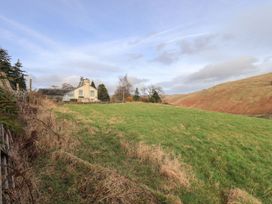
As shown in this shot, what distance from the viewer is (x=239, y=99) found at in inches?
2603

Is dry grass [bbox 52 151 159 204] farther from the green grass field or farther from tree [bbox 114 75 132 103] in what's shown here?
tree [bbox 114 75 132 103]

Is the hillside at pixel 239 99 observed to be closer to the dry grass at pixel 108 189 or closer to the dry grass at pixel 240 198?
the dry grass at pixel 240 198

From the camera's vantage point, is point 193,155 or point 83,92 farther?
point 83,92

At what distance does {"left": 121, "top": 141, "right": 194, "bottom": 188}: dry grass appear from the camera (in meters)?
8.22

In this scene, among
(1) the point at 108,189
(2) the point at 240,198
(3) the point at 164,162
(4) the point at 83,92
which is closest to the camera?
(1) the point at 108,189

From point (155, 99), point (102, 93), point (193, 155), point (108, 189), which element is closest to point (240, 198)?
point (193, 155)

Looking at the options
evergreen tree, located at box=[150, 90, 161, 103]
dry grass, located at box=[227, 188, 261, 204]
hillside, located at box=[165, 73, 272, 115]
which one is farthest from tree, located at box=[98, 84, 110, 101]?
dry grass, located at box=[227, 188, 261, 204]

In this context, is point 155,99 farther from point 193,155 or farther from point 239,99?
point 193,155

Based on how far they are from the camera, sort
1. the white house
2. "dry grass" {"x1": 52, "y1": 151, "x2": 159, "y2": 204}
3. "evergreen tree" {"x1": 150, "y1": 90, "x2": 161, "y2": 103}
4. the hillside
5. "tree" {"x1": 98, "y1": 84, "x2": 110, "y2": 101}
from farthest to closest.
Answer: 1. "tree" {"x1": 98, "y1": 84, "x2": 110, "y2": 101}
2. the hillside
3. "evergreen tree" {"x1": 150, "y1": 90, "x2": 161, "y2": 103}
4. the white house
5. "dry grass" {"x1": 52, "y1": 151, "x2": 159, "y2": 204}

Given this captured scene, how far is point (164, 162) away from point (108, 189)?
366 centimetres

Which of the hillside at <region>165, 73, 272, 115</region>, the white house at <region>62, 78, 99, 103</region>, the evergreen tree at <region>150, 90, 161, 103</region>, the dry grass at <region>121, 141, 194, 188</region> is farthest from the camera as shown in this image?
the hillside at <region>165, 73, 272, 115</region>

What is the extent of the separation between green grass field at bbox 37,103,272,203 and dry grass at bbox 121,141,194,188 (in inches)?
7.7

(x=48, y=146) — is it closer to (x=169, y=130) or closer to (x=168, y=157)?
(x=168, y=157)

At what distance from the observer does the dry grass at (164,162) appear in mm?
8219
